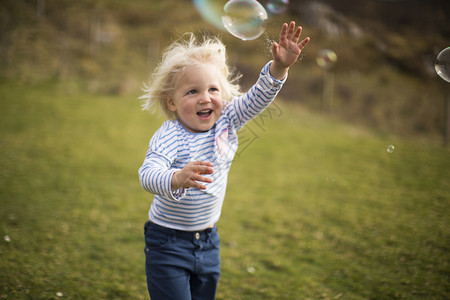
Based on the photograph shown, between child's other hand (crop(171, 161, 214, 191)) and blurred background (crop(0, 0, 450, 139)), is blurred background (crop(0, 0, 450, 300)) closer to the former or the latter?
blurred background (crop(0, 0, 450, 139))

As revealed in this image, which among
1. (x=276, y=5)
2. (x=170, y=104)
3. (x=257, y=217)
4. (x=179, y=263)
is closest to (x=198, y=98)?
(x=170, y=104)

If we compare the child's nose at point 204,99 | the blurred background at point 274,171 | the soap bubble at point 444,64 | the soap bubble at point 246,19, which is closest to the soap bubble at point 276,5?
the blurred background at point 274,171

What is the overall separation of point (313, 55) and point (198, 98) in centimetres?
1323

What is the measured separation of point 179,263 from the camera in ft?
5.52

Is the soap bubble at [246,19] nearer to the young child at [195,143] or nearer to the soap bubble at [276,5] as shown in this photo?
the soap bubble at [276,5]

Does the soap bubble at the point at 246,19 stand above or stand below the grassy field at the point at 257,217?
above

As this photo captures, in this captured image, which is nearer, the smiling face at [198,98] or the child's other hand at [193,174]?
the child's other hand at [193,174]

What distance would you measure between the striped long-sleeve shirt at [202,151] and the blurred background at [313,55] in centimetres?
Result: 711

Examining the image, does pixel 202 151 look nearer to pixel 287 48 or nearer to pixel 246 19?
pixel 287 48

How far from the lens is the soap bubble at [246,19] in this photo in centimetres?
212

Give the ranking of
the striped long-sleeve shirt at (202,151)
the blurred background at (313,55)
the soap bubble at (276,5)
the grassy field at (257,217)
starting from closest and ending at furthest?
the striped long-sleeve shirt at (202,151)
the soap bubble at (276,5)
the grassy field at (257,217)
the blurred background at (313,55)

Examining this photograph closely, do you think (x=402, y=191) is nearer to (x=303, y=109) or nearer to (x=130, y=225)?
(x=130, y=225)

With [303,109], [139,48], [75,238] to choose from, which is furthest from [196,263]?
[139,48]

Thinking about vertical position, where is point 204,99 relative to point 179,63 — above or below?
below
